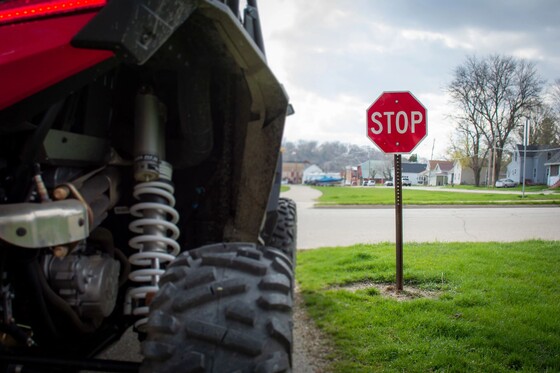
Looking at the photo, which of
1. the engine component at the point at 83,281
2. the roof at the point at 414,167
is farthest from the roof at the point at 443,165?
the engine component at the point at 83,281

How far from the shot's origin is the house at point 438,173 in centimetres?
741

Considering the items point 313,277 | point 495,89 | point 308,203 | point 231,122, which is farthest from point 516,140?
point 308,203

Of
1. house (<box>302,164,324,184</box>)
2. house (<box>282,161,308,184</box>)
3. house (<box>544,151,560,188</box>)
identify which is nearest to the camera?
house (<box>544,151,560,188</box>)

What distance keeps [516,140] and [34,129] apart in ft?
24.1

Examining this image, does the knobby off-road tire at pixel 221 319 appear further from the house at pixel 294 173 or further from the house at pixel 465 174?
the house at pixel 294 173

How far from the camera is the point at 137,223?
1.92 metres

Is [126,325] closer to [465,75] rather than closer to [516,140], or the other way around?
[465,75]

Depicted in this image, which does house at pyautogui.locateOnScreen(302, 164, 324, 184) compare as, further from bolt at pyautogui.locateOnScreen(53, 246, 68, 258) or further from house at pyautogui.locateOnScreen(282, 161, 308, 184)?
bolt at pyautogui.locateOnScreen(53, 246, 68, 258)

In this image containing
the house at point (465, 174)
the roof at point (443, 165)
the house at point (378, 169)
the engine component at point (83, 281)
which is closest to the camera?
the engine component at point (83, 281)

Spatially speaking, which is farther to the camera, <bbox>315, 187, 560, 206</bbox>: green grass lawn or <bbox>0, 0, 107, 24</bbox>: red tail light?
<bbox>315, 187, 560, 206</bbox>: green grass lawn

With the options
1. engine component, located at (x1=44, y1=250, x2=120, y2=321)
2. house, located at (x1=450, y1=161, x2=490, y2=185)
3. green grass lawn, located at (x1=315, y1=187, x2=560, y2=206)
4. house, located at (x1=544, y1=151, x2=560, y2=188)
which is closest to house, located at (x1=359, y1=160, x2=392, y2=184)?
green grass lawn, located at (x1=315, y1=187, x2=560, y2=206)

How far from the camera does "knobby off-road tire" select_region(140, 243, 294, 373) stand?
1320 mm

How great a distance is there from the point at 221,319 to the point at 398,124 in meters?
4.24

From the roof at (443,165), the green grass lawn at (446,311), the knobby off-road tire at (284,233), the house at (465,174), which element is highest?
the roof at (443,165)
